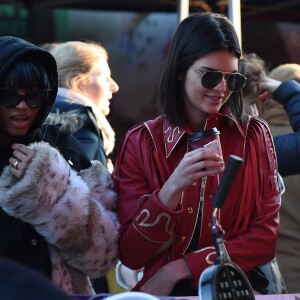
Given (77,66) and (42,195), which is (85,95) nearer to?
(77,66)

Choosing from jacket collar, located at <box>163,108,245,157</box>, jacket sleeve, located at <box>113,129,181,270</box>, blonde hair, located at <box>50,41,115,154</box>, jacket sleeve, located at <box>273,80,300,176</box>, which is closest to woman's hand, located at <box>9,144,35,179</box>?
jacket sleeve, located at <box>113,129,181,270</box>

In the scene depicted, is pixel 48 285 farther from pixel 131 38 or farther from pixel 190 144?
pixel 131 38

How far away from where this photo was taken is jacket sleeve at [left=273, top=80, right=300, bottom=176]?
10.3 ft

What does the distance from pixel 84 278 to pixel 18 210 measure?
36cm

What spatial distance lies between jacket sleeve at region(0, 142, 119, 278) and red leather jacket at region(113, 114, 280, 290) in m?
0.07

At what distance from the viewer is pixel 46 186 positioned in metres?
2.37

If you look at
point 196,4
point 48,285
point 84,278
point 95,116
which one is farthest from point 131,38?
point 48,285

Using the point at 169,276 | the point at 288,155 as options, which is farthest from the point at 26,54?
the point at 288,155

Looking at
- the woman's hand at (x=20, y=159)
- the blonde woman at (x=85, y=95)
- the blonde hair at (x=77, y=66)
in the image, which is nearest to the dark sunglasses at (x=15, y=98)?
the woman's hand at (x=20, y=159)

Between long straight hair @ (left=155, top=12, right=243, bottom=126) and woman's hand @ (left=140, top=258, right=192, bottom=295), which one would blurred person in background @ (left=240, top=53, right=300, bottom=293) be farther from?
woman's hand @ (left=140, top=258, right=192, bottom=295)

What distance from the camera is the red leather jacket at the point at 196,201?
2412 millimetres

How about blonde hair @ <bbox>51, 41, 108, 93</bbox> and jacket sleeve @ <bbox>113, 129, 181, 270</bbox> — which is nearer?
jacket sleeve @ <bbox>113, 129, 181, 270</bbox>

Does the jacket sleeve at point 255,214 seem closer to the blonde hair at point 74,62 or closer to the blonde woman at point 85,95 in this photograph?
the blonde woman at point 85,95

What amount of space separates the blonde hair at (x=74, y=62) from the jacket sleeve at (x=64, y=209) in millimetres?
1370
